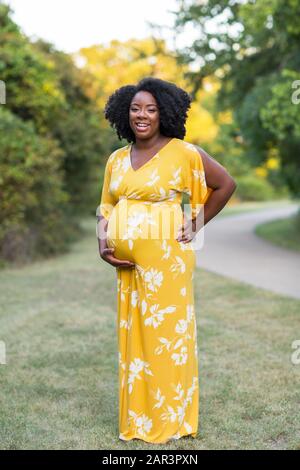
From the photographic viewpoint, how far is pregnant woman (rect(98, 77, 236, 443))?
12.5 feet

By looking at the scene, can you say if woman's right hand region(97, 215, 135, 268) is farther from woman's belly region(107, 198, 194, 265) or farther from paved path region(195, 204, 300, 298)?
paved path region(195, 204, 300, 298)

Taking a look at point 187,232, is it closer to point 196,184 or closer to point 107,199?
point 196,184

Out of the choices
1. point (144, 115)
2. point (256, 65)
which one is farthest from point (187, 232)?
point (256, 65)

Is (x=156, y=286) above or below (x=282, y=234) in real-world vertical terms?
above

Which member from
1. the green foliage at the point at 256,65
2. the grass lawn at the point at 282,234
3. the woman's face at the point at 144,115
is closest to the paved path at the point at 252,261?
the grass lawn at the point at 282,234

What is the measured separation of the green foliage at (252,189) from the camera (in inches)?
1646

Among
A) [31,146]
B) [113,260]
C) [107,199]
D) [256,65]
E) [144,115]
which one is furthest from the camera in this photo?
[256,65]

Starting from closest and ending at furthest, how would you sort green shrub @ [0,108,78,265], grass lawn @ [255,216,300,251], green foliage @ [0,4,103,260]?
green shrub @ [0,108,78,265], green foliage @ [0,4,103,260], grass lawn @ [255,216,300,251]

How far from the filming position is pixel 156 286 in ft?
12.7

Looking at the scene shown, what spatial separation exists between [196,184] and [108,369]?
238cm

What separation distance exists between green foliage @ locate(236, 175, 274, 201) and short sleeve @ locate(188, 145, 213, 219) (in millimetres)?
37976

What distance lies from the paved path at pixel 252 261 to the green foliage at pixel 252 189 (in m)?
23.0

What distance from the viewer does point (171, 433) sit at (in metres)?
3.93

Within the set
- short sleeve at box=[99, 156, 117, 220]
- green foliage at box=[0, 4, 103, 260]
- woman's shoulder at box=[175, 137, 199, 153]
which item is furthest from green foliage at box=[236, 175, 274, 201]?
woman's shoulder at box=[175, 137, 199, 153]
